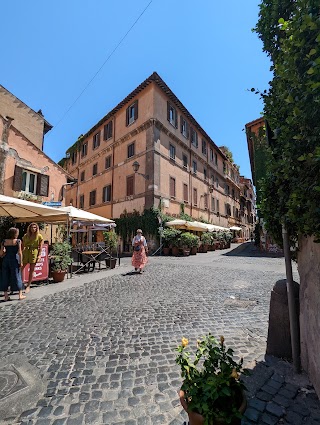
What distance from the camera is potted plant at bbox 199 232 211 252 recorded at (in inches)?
807

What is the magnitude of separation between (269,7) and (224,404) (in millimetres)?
4122

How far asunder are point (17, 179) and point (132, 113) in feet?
43.7

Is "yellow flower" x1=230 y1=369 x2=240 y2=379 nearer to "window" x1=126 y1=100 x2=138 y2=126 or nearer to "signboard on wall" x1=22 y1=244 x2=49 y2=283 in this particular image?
"signboard on wall" x1=22 y1=244 x2=49 y2=283

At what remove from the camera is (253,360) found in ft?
9.36

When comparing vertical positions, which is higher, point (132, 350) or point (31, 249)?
point (31, 249)

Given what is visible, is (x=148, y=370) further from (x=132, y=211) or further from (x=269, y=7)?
(x=132, y=211)

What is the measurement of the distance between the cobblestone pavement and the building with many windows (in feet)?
38.7

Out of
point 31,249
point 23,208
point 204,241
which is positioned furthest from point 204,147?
point 31,249

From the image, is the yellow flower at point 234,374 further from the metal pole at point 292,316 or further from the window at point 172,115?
the window at point 172,115

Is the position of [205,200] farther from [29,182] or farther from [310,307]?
[310,307]

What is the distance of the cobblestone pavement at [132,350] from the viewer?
206 centimetres

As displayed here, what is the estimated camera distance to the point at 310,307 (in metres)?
2.32

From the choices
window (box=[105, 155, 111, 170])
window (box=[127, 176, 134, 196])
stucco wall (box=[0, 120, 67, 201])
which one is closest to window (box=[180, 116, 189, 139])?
window (box=[127, 176, 134, 196])

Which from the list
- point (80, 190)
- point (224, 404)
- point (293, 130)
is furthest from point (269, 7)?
point (80, 190)
